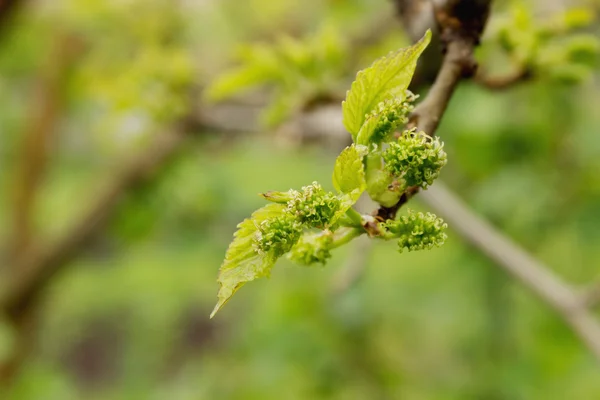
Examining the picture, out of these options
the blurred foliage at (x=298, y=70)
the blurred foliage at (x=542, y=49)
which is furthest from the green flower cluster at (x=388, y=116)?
the blurred foliage at (x=298, y=70)

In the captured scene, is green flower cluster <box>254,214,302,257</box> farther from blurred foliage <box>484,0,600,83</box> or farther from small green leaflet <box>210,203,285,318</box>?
blurred foliage <box>484,0,600,83</box>

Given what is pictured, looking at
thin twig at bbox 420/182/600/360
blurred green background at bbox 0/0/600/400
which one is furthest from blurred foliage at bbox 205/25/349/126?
thin twig at bbox 420/182/600/360

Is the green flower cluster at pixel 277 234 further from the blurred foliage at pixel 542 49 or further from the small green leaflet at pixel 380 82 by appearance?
the blurred foliage at pixel 542 49

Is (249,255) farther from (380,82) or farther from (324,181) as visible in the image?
(324,181)

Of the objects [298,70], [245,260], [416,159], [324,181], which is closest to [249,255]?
[245,260]

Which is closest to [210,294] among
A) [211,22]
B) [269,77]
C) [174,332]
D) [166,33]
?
[174,332]
